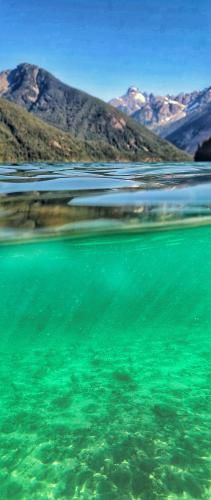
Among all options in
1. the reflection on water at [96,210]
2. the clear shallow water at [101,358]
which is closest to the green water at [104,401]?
the clear shallow water at [101,358]

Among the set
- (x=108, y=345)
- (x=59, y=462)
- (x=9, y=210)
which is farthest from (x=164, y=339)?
(x=9, y=210)

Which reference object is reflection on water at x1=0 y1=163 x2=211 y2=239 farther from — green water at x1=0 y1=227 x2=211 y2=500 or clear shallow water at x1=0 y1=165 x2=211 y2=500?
green water at x1=0 y1=227 x2=211 y2=500

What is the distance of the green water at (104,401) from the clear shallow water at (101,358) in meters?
0.02

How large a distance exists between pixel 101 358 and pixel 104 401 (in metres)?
2.09

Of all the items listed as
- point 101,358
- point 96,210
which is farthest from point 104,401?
point 96,210

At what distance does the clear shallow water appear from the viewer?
13.1 feet

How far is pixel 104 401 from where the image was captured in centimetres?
552

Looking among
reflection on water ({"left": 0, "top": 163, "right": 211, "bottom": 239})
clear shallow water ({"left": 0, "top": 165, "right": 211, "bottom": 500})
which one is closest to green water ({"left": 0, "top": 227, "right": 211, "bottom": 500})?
clear shallow water ({"left": 0, "top": 165, "right": 211, "bottom": 500})

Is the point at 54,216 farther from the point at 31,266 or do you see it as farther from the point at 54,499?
the point at 54,499

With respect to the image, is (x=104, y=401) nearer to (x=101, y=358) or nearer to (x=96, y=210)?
(x=101, y=358)

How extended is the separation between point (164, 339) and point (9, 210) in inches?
333

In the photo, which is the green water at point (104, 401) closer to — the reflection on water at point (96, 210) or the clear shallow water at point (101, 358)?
the clear shallow water at point (101, 358)

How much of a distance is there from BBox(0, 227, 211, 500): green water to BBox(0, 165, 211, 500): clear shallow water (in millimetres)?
16

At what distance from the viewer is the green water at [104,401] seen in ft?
12.7
